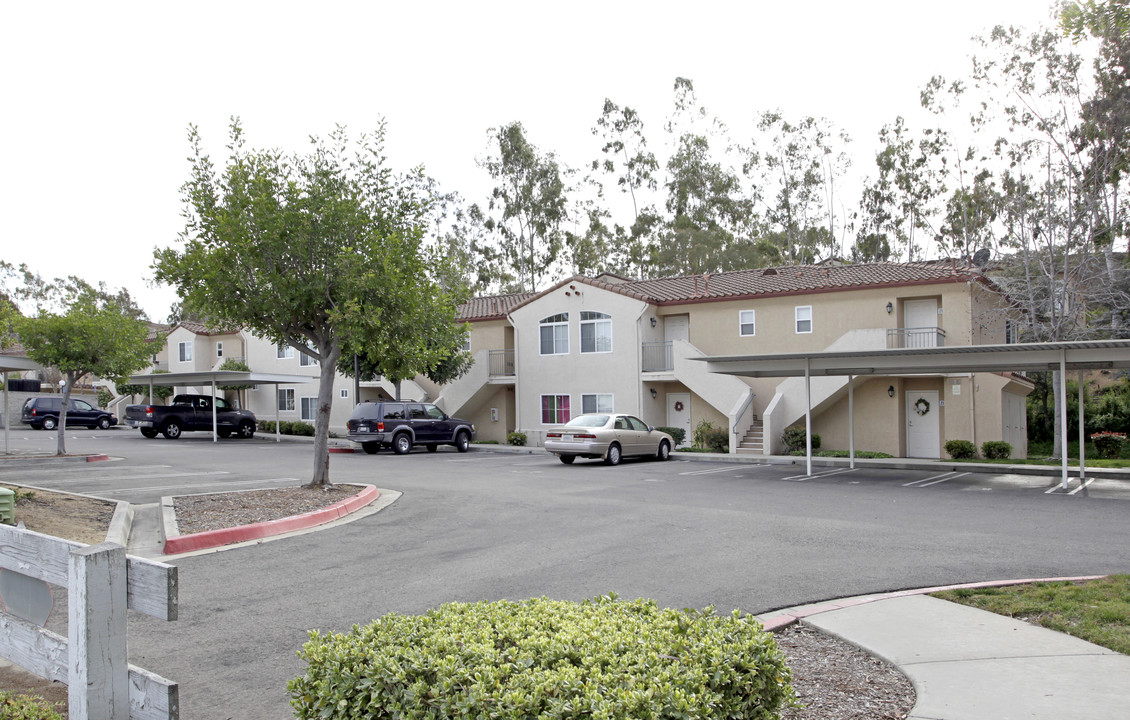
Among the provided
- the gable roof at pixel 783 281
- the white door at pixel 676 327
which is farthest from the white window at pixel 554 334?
the white door at pixel 676 327

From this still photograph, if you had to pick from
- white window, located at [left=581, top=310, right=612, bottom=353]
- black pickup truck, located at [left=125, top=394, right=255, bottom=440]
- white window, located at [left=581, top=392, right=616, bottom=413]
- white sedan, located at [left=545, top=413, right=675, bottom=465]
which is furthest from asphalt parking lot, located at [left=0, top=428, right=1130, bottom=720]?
black pickup truck, located at [left=125, top=394, right=255, bottom=440]

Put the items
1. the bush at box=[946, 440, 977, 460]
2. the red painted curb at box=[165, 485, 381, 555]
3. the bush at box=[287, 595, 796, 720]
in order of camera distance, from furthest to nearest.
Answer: the bush at box=[946, 440, 977, 460]
the red painted curb at box=[165, 485, 381, 555]
the bush at box=[287, 595, 796, 720]

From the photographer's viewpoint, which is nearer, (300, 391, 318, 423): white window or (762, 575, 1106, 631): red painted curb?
(762, 575, 1106, 631): red painted curb

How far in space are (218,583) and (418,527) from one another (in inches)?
145

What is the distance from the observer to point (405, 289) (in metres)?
14.3

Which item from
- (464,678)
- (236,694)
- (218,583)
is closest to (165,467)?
(218,583)

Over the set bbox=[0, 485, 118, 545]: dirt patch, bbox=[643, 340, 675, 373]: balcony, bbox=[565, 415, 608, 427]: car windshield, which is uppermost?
bbox=[643, 340, 675, 373]: balcony

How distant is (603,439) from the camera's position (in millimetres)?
23047

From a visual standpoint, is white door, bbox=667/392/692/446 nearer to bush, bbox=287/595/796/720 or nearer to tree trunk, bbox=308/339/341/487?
tree trunk, bbox=308/339/341/487

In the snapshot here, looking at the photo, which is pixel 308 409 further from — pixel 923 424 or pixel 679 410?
pixel 923 424

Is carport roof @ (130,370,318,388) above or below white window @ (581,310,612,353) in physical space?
below

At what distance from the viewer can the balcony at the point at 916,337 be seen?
25328 millimetres

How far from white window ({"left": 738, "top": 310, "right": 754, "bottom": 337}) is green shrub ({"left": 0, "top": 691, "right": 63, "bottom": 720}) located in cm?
2689

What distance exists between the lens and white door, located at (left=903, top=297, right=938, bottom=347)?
83.6 ft
